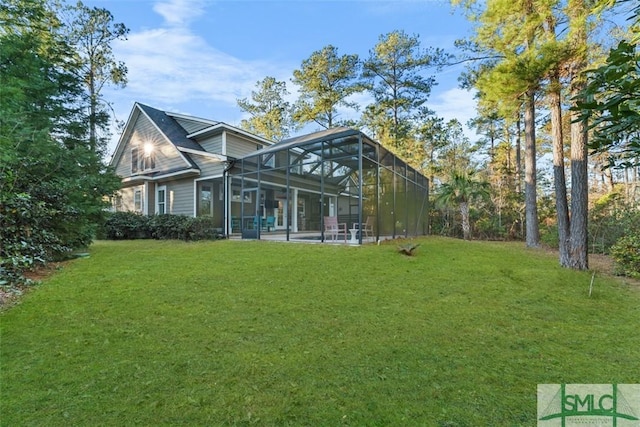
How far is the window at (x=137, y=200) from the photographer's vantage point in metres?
15.8

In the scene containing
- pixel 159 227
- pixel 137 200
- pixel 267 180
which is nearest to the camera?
pixel 267 180

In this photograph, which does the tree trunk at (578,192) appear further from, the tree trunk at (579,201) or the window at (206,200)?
the window at (206,200)

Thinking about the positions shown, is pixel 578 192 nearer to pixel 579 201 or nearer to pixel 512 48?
pixel 579 201

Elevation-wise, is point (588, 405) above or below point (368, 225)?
below

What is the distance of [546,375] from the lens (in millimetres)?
2443

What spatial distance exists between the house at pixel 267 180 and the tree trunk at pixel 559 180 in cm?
A: 459

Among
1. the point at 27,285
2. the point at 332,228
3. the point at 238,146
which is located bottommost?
the point at 27,285

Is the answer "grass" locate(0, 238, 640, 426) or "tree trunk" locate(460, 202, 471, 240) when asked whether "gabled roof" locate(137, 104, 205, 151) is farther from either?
"tree trunk" locate(460, 202, 471, 240)

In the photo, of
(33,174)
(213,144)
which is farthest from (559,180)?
(213,144)

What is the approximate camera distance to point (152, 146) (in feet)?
50.3

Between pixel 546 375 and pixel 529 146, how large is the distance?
42.1 feet

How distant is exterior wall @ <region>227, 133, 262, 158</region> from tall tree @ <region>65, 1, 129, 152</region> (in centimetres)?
673

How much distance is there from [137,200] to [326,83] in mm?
14765

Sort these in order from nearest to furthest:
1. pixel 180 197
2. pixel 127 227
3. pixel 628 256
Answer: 1. pixel 628 256
2. pixel 127 227
3. pixel 180 197
